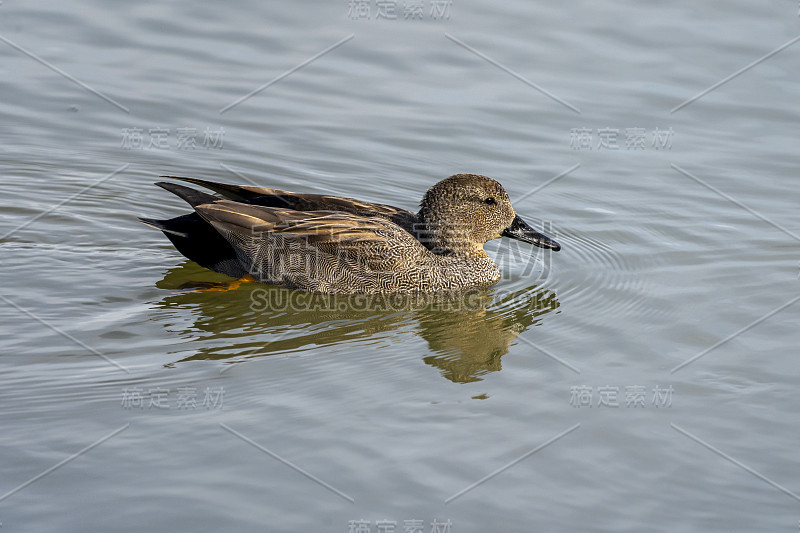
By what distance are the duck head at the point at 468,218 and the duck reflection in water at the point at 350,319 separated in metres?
0.51

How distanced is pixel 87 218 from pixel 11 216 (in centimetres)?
68

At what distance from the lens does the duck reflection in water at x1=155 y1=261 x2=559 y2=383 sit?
24.9ft

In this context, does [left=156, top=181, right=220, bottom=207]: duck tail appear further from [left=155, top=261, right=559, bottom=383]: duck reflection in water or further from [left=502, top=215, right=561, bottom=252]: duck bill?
[left=502, top=215, right=561, bottom=252]: duck bill

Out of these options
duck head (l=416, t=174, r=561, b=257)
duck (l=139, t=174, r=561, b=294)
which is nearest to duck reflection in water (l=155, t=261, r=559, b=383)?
duck (l=139, t=174, r=561, b=294)

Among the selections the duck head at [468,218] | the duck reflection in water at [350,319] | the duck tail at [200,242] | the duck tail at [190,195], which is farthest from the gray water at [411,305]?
the duck tail at [190,195]

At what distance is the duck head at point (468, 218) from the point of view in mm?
9125

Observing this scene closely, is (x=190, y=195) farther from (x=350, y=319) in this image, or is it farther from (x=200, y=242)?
(x=350, y=319)

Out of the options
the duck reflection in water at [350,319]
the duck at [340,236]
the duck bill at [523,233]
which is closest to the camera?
the duck reflection in water at [350,319]

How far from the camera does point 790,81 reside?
1202 centimetres

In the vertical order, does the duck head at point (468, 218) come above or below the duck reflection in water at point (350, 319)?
above

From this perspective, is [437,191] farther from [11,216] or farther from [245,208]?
[11,216]

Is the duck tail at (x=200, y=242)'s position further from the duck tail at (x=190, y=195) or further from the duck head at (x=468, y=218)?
the duck head at (x=468, y=218)

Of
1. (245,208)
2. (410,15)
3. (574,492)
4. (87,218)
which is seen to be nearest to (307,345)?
(245,208)

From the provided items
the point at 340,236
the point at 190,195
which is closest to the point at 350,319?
the point at 340,236
